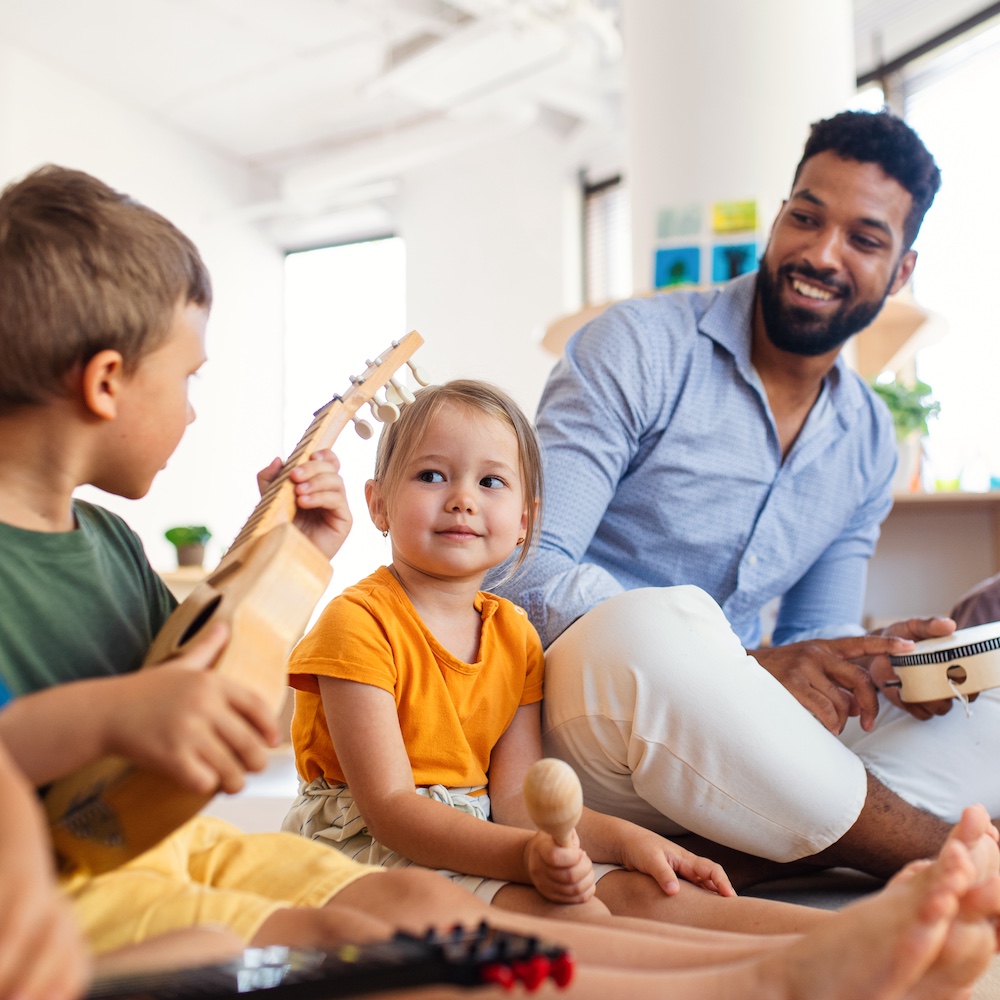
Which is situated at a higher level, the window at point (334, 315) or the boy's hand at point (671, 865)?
the window at point (334, 315)

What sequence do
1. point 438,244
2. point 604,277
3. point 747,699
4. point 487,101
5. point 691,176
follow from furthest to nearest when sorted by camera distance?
point 438,244
point 604,277
point 487,101
point 691,176
point 747,699

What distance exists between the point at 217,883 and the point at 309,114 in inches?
222

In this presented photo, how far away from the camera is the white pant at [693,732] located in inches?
43.6

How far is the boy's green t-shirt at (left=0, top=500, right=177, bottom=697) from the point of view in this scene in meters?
0.81

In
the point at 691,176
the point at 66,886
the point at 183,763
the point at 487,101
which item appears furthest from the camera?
the point at 487,101

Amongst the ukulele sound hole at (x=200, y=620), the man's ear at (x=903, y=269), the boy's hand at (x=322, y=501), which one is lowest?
the ukulele sound hole at (x=200, y=620)

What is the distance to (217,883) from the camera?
87 centimetres

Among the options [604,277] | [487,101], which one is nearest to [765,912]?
[487,101]

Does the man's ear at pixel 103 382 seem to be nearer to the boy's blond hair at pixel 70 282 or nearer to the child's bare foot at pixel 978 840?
the boy's blond hair at pixel 70 282

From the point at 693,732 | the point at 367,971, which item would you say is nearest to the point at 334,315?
the point at 693,732

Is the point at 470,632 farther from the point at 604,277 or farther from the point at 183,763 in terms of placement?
the point at 604,277

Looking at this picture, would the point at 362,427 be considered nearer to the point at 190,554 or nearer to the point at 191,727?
the point at 191,727

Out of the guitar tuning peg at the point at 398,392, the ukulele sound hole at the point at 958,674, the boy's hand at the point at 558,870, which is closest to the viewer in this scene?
the boy's hand at the point at 558,870

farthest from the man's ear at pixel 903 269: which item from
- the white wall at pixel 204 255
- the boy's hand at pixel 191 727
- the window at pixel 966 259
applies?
the white wall at pixel 204 255
